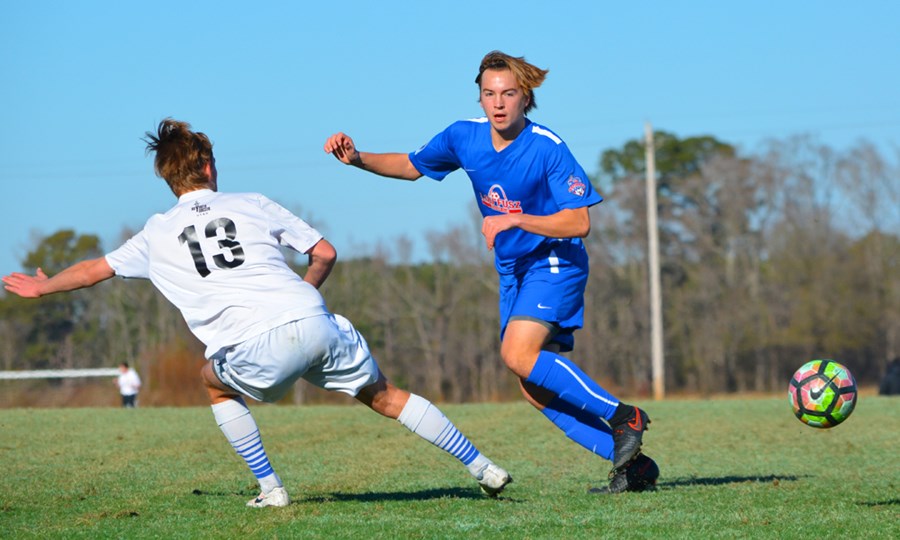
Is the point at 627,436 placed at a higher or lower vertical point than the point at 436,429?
lower

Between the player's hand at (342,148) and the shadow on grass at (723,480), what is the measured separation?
2610mm

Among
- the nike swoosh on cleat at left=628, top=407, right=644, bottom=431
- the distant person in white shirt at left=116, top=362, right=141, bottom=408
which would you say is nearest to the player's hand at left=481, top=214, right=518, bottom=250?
the nike swoosh on cleat at left=628, top=407, right=644, bottom=431

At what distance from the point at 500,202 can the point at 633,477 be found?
5.52ft

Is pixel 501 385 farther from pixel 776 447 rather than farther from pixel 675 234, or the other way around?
pixel 776 447

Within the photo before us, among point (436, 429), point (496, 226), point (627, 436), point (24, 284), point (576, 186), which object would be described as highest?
point (576, 186)

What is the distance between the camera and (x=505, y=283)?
6574 millimetres

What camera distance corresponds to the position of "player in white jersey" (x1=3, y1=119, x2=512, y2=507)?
520 centimetres

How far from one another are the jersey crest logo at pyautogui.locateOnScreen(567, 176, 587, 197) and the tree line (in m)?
53.9

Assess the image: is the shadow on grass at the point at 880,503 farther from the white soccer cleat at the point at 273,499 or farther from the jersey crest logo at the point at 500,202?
the white soccer cleat at the point at 273,499

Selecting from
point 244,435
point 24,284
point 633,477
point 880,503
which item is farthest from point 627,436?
point 24,284

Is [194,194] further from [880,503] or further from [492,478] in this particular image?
[880,503]

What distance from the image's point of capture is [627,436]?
6.31 metres

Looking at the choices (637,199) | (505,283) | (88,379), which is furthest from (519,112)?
(637,199)

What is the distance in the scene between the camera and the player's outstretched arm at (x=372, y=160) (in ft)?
21.2
